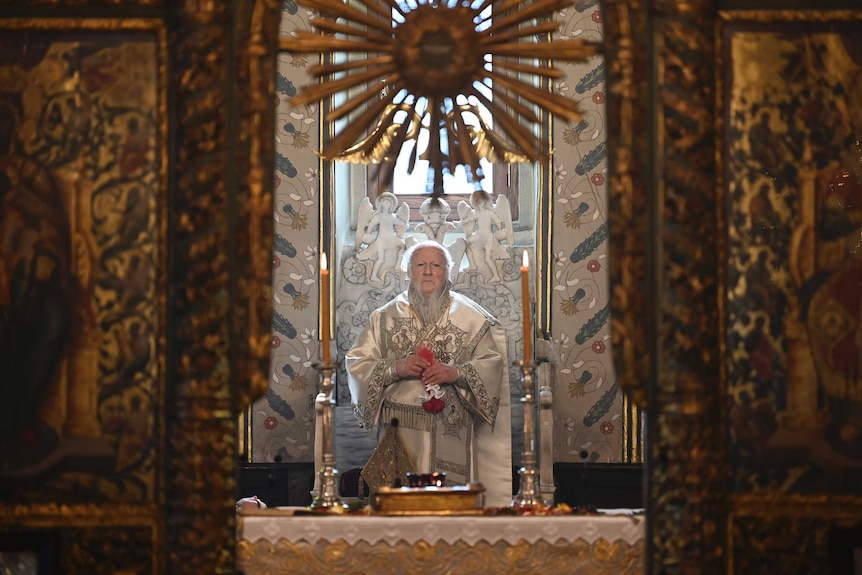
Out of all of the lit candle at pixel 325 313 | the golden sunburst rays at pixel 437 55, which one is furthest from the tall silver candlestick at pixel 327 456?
the golden sunburst rays at pixel 437 55

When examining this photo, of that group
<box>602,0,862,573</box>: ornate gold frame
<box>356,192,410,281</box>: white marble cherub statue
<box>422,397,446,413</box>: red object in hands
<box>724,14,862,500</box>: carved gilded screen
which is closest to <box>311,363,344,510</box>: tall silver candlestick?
<box>422,397,446,413</box>: red object in hands

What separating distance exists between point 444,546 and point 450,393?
78.4 inches

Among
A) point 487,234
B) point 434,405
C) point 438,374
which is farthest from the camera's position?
point 487,234

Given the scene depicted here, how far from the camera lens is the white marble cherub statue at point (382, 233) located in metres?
9.08

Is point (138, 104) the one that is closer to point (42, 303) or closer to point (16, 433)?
point (42, 303)

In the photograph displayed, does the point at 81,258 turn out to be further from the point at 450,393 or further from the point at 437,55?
the point at 450,393

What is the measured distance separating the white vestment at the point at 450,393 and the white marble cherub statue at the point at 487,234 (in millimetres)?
604

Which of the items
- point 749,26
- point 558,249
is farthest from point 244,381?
point 558,249

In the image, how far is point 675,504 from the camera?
18.0 feet

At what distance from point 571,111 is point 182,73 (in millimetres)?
1512

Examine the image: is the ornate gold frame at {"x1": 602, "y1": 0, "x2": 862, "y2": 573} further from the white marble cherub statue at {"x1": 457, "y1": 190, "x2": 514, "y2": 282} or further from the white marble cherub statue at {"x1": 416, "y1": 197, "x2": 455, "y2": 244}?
the white marble cherub statue at {"x1": 416, "y1": 197, "x2": 455, "y2": 244}

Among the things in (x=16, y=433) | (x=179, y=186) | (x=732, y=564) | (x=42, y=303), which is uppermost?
(x=179, y=186)

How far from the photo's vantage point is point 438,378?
7.70 m

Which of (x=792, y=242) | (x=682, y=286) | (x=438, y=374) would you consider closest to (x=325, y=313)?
(x=438, y=374)
